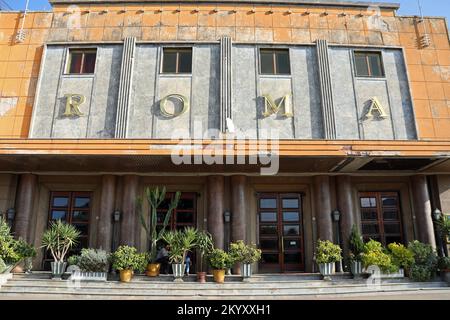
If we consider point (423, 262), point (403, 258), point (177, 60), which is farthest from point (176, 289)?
point (177, 60)

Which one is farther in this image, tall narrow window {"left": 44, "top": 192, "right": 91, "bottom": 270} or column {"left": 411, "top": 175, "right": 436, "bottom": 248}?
tall narrow window {"left": 44, "top": 192, "right": 91, "bottom": 270}

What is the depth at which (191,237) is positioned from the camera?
11.5 metres

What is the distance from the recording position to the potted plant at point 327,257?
1151 cm

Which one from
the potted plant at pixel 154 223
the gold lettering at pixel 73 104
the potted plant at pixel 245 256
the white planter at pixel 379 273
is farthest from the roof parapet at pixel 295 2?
the white planter at pixel 379 273

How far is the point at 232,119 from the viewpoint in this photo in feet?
47.3

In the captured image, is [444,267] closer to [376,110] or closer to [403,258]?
[403,258]

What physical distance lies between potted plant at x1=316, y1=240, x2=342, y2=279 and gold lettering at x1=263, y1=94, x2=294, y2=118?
515 cm

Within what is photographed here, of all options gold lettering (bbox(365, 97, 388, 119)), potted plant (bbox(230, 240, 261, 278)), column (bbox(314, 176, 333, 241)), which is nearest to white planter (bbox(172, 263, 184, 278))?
potted plant (bbox(230, 240, 261, 278))

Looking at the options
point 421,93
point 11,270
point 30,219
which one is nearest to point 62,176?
point 30,219

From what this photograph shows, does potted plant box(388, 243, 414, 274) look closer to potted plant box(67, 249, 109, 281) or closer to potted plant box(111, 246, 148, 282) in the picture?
potted plant box(111, 246, 148, 282)

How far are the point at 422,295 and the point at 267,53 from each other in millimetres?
10184

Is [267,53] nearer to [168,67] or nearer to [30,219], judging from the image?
[168,67]

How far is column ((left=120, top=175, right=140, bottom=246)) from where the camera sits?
1302 cm

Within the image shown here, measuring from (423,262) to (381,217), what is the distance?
2549mm
